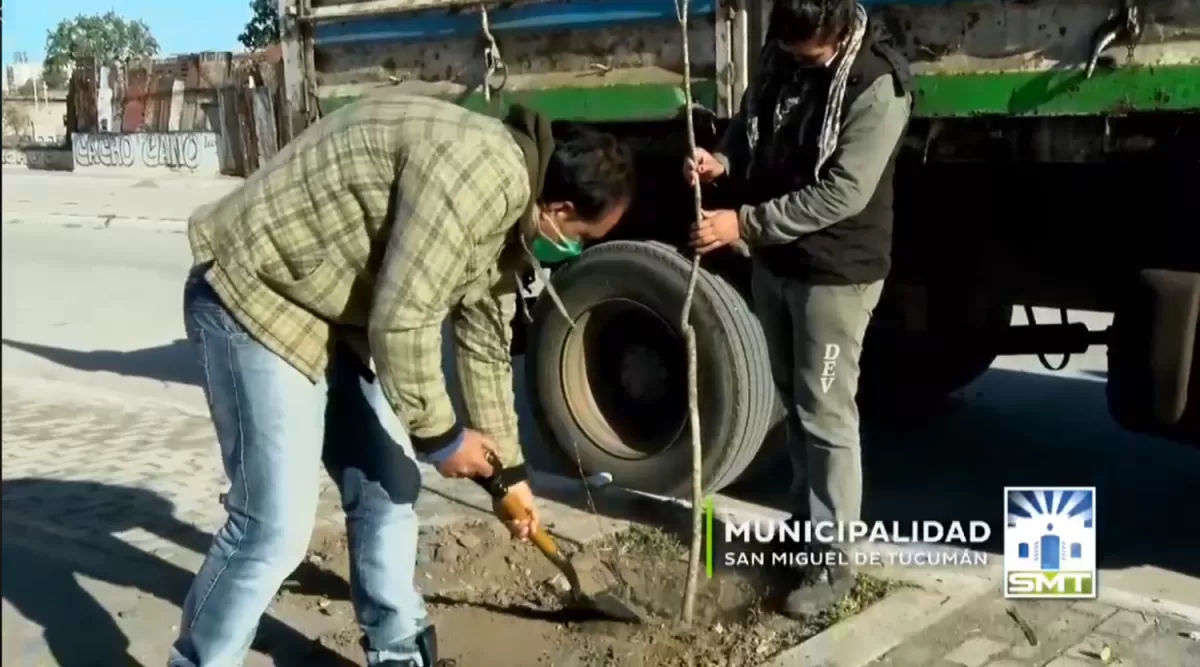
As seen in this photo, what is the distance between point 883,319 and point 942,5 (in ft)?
4.88

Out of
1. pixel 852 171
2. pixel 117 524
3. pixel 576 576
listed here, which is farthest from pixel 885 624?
pixel 117 524

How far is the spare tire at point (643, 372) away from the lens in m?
4.50

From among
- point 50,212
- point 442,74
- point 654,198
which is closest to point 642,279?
point 654,198

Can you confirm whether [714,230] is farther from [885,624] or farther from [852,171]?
[885,624]

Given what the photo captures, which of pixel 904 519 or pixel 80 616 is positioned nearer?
pixel 80 616

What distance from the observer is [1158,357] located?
3.64 metres

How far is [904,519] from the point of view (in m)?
4.81

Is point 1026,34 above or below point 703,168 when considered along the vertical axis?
above

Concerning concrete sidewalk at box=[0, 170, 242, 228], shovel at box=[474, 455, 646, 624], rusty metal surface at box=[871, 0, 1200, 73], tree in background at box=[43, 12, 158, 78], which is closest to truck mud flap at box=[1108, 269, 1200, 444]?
rusty metal surface at box=[871, 0, 1200, 73]

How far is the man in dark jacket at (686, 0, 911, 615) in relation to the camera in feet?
11.6

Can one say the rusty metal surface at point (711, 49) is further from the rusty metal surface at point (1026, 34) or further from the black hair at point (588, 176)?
the black hair at point (588, 176)

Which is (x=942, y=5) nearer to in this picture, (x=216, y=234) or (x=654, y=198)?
(x=654, y=198)

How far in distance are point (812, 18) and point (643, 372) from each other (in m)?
1.77

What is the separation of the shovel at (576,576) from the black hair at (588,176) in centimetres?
66
